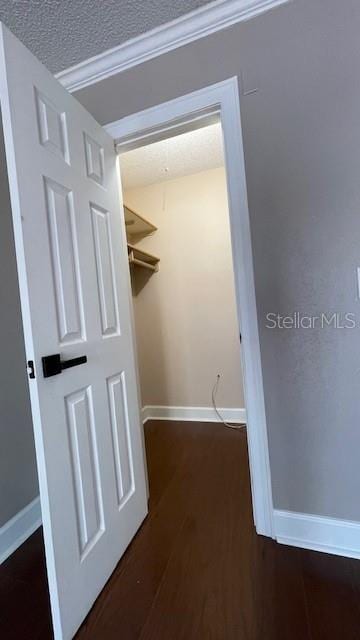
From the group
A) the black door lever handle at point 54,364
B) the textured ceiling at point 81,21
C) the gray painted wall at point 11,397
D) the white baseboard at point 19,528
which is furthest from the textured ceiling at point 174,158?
the white baseboard at point 19,528

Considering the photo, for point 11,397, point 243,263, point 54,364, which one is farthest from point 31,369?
point 243,263

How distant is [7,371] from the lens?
4.60 ft

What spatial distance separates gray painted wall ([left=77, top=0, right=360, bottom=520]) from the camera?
113 centimetres

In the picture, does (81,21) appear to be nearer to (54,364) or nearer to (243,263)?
(243,263)

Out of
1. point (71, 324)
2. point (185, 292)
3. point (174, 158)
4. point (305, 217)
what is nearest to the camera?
point (71, 324)

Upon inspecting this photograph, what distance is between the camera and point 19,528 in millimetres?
1409

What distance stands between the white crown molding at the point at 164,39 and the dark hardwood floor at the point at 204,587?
2.31 meters

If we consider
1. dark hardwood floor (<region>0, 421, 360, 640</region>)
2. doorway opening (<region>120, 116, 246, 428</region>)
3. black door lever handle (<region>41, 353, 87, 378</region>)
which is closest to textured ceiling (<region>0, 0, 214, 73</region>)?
doorway opening (<region>120, 116, 246, 428</region>)

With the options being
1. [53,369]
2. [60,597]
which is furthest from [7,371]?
[60,597]

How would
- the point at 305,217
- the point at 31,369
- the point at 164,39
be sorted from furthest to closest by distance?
the point at 164,39 < the point at 305,217 < the point at 31,369

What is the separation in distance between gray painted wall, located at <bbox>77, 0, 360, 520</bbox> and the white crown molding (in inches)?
1.8

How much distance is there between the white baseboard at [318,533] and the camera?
1188 mm

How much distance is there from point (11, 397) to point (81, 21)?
1.73 m

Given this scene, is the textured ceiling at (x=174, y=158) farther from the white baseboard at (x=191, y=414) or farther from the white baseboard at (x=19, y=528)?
the white baseboard at (x=19, y=528)
